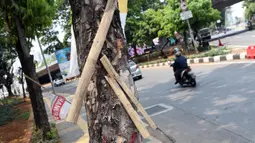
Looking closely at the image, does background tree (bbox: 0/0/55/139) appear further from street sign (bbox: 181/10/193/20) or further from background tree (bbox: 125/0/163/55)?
background tree (bbox: 125/0/163/55)

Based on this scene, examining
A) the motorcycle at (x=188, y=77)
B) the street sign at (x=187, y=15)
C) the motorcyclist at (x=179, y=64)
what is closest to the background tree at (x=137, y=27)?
the street sign at (x=187, y=15)

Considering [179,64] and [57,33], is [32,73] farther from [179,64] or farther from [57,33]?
[57,33]

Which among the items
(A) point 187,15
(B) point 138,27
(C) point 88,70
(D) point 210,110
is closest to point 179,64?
(D) point 210,110

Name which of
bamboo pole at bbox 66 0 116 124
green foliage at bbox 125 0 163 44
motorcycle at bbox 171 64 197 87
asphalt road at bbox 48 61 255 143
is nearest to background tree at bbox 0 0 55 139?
asphalt road at bbox 48 61 255 143

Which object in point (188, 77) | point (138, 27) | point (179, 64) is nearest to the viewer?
point (188, 77)

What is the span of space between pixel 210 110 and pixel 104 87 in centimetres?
494

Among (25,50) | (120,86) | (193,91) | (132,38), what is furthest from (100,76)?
(132,38)

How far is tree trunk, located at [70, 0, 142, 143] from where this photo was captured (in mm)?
1819

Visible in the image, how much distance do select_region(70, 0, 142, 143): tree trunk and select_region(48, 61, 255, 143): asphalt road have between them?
10.1ft

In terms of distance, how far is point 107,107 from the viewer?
1.83 m

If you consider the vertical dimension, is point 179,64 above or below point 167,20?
below

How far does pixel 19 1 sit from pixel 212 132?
5.30 meters

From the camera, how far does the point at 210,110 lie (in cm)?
626

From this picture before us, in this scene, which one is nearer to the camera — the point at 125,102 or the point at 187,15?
the point at 125,102
